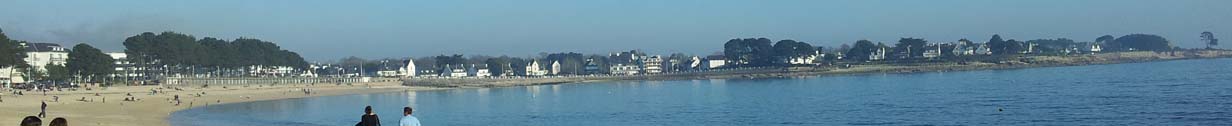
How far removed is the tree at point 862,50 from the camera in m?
161

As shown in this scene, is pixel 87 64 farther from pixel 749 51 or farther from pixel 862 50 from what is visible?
pixel 862 50

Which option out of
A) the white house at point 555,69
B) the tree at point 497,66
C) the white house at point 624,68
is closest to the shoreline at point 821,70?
the white house at point 624,68

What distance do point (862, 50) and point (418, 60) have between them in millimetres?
58387

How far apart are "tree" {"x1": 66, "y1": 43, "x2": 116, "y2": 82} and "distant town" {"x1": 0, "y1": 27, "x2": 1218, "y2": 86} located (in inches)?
2.0

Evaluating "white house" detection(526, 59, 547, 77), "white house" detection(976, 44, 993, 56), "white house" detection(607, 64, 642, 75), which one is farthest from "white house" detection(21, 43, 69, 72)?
"white house" detection(976, 44, 993, 56)

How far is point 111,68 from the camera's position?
78438 millimetres

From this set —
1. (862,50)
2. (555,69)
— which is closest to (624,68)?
(555,69)

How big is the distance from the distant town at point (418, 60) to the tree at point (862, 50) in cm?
19

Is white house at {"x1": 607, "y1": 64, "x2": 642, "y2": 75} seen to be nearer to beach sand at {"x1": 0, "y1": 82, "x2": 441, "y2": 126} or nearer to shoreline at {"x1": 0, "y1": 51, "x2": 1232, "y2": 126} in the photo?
shoreline at {"x1": 0, "y1": 51, "x2": 1232, "y2": 126}

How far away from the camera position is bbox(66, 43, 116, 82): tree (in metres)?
73.4

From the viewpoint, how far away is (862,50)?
164750mm

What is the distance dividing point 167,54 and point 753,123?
198 ft

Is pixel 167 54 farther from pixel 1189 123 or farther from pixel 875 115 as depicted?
pixel 1189 123

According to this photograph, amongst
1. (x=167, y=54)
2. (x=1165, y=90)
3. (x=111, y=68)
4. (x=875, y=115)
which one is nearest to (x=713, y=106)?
(x=875, y=115)
